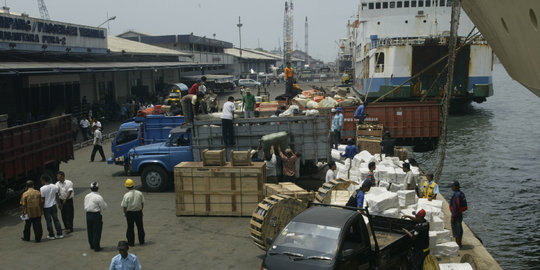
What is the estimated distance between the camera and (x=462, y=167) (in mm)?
25969

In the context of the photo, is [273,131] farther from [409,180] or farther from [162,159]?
[409,180]

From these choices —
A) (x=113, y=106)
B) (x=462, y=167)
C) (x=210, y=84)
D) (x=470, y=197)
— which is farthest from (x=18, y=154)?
(x=210, y=84)

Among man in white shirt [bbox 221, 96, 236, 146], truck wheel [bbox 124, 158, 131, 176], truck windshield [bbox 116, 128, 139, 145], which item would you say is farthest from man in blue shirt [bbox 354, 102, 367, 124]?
truck wheel [bbox 124, 158, 131, 176]

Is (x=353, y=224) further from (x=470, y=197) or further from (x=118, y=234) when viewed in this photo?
(x=470, y=197)

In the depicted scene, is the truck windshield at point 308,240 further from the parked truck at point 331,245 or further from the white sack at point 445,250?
the white sack at point 445,250

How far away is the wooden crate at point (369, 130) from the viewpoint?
2043 centimetres

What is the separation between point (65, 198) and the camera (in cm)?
1230

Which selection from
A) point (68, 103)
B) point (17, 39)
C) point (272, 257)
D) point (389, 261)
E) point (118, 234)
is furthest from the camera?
point (68, 103)

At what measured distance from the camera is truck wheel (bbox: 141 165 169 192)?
16.8 m

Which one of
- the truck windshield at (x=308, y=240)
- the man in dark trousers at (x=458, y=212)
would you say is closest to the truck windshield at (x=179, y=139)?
the man in dark trousers at (x=458, y=212)

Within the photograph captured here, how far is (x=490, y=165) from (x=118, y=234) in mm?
21145

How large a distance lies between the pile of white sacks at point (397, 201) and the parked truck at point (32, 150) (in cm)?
942

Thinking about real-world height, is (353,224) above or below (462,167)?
above

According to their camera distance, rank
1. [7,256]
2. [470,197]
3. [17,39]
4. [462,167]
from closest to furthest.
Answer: [7,256] < [470,197] < [462,167] < [17,39]
